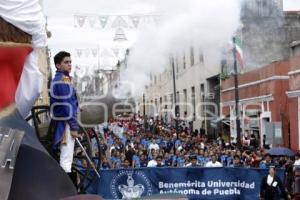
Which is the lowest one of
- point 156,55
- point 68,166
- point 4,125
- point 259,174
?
point 259,174

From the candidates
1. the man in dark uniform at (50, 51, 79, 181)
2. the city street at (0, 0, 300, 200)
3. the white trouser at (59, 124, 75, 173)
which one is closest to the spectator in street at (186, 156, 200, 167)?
the city street at (0, 0, 300, 200)

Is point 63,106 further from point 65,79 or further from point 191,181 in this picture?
point 191,181

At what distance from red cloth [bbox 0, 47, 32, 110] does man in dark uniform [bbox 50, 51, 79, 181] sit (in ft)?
6.61

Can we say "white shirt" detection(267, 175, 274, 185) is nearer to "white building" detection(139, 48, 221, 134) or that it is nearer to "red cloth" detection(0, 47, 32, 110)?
"white building" detection(139, 48, 221, 134)

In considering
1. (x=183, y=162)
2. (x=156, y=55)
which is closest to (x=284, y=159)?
(x=183, y=162)

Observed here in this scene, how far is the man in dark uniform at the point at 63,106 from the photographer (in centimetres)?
355

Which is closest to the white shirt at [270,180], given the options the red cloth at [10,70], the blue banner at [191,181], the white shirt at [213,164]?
the blue banner at [191,181]

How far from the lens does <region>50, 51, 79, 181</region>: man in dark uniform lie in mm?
3552

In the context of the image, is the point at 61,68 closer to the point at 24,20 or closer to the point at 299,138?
the point at 24,20

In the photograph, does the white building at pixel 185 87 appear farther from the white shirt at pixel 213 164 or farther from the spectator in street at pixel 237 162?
the spectator in street at pixel 237 162

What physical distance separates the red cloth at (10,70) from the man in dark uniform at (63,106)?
2.01m

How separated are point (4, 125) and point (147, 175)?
33.6ft

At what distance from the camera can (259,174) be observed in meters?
12.0

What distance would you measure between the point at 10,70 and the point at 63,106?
2236 mm
